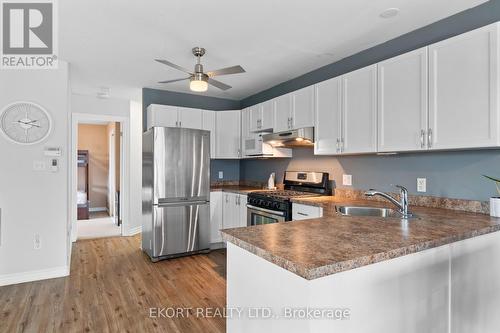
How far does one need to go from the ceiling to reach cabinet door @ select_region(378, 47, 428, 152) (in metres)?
0.39

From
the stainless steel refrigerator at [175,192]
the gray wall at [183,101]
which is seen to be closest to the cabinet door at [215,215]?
the stainless steel refrigerator at [175,192]

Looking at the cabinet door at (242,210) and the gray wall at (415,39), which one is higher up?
the gray wall at (415,39)

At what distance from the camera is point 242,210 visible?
3992 millimetres

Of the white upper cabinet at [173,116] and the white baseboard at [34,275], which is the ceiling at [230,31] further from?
the white baseboard at [34,275]

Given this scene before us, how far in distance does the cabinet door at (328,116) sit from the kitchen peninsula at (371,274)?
1.28 m

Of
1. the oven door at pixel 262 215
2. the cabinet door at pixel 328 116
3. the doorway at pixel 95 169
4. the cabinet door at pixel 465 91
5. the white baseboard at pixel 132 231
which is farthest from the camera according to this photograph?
the doorway at pixel 95 169

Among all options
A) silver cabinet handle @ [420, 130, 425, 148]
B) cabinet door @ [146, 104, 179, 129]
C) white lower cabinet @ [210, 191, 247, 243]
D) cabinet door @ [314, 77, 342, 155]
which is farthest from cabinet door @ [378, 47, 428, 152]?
cabinet door @ [146, 104, 179, 129]

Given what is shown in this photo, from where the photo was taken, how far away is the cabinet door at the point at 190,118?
173 inches

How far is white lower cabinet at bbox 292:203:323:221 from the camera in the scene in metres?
2.68

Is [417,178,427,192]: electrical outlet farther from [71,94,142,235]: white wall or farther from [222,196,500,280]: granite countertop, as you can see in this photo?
[71,94,142,235]: white wall

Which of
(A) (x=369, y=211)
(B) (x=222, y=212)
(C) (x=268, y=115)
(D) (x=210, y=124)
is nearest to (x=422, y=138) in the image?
(A) (x=369, y=211)

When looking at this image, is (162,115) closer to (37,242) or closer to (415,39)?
(37,242)

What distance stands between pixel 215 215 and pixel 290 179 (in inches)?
48.9

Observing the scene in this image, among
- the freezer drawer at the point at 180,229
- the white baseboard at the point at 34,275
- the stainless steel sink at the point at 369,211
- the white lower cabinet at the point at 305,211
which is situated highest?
the stainless steel sink at the point at 369,211
